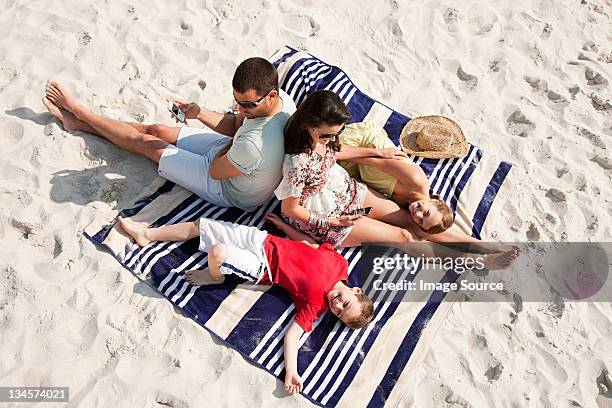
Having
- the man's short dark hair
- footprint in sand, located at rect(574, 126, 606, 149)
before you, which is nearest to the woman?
the man's short dark hair

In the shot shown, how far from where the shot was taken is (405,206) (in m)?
4.81

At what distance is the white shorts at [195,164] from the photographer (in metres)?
4.56

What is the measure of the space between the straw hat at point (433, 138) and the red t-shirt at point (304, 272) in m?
A: 1.43

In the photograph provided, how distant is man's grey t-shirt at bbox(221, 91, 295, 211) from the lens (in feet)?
12.8

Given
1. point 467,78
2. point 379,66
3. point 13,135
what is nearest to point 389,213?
point 379,66

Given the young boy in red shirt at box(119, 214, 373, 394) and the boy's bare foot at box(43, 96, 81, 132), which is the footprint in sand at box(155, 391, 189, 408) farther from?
the boy's bare foot at box(43, 96, 81, 132)

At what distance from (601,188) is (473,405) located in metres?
2.44

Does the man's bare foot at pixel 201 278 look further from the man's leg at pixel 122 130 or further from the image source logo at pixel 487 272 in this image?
the image source logo at pixel 487 272

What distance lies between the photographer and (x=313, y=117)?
→ 373cm

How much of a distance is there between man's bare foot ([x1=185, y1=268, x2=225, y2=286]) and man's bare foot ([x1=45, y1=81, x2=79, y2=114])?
1769mm

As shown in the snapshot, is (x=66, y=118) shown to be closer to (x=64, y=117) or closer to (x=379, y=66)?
(x=64, y=117)

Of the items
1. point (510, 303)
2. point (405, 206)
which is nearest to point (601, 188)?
point (510, 303)

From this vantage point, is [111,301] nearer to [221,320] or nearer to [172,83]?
[221,320]

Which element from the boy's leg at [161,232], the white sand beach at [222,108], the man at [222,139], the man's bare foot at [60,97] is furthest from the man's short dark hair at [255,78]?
the man's bare foot at [60,97]
